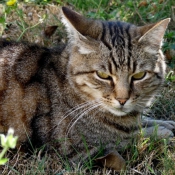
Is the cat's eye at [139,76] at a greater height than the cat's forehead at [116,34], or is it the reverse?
the cat's forehead at [116,34]

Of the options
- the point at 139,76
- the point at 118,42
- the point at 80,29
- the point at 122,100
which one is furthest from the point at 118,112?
the point at 80,29

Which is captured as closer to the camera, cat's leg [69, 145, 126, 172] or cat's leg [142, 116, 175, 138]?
cat's leg [69, 145, 126, 172]

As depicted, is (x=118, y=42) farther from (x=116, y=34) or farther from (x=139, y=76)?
(x=139, y=76)

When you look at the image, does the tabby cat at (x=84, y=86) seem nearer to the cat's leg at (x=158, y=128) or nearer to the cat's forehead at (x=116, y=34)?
the cat's forehead at (x=116, y=34)

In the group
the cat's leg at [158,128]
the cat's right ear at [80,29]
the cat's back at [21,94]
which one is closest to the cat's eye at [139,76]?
the cat's right ear at [80,29]

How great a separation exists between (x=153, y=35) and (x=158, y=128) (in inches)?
32.8

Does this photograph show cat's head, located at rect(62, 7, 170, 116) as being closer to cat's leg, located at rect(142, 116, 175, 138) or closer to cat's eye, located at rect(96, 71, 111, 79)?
cat's eye, located at rect(96, 71, 111, 79)

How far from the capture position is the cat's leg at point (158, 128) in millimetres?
2850

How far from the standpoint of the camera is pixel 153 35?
2533 millimetres

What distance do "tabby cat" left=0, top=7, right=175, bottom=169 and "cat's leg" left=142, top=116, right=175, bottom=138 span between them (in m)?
0.18

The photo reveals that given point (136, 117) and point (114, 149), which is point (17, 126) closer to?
point (114, 149)

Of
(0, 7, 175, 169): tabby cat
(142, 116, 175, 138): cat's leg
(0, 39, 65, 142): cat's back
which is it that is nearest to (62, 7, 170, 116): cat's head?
(0, 7, 175, 169): tabby cat

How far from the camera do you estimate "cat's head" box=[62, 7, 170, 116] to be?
2447 mm

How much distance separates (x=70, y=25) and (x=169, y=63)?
1798 millimetres
